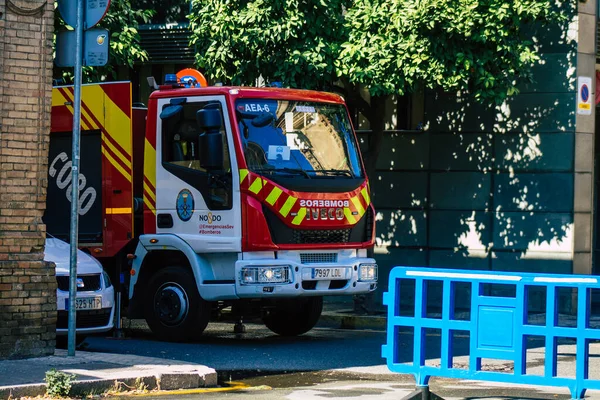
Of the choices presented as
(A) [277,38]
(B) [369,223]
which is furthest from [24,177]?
(A) [277,38]

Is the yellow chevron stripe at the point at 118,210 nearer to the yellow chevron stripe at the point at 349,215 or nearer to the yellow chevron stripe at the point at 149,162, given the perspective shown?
the yellow chevron stripe at the point at 149,162

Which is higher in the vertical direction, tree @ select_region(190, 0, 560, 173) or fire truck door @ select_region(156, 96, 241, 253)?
tree @ select_region(190, 0, 560, 173)

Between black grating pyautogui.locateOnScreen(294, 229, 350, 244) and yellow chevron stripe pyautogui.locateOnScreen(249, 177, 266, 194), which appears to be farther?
black grating pyautogui.locateOnScreen(294, 229, 350, 244)

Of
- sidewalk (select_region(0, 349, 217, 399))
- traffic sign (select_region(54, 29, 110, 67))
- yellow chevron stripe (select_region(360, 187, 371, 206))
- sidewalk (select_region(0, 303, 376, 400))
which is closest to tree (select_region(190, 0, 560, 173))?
yellow chevron stripe (select_region(360, 187, 371, 206))

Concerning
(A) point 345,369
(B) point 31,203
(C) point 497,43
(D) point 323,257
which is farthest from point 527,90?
(B) point 31,203

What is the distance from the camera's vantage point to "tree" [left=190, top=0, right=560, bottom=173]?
17.1 m

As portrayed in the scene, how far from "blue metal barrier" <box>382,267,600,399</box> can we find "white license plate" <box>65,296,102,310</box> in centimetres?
433

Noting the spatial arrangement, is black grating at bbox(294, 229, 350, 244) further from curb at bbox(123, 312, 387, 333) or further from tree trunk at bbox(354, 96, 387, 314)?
tree trunk at bbox(354, 96, 387, 314)

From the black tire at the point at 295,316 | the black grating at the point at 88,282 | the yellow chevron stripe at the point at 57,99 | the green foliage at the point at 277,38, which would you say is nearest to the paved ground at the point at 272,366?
the black tire at the point at 295,316

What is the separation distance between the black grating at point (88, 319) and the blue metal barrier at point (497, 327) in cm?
433

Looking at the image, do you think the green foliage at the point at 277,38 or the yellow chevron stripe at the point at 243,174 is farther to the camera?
the green foliage at the point at 277,38

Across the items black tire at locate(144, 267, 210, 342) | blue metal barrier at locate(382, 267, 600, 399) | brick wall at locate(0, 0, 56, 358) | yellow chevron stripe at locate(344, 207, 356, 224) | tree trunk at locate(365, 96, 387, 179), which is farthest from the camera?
tree trunk at locate(365, 96, 387, 179)

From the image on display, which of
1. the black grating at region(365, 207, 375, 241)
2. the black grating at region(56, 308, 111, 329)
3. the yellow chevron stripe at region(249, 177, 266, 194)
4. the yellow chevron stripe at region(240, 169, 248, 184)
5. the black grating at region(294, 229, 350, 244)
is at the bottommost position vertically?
the black grating at region(56, 308, 111, 329)

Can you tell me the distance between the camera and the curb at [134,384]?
9.43 m
